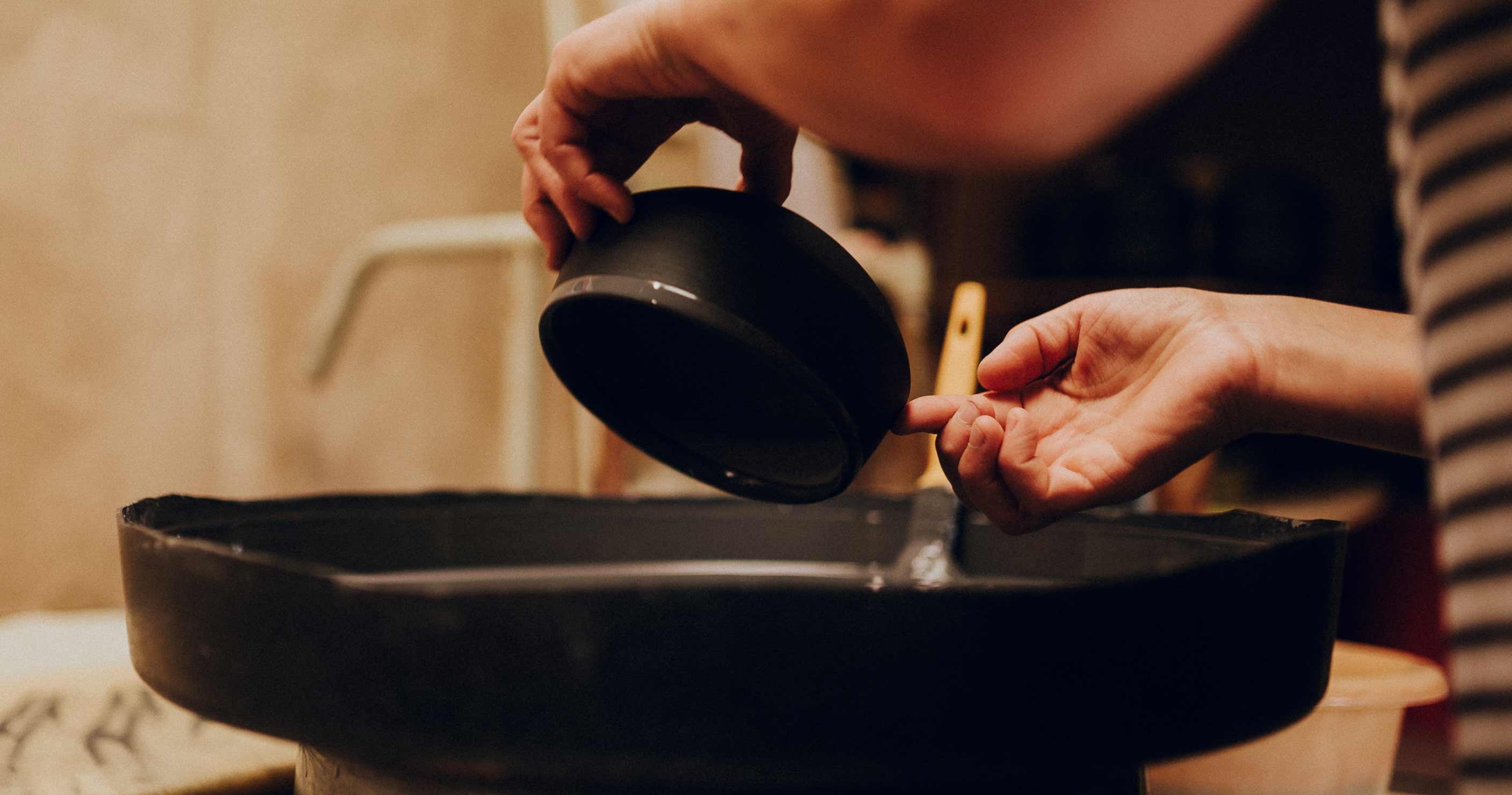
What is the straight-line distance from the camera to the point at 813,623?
309mm

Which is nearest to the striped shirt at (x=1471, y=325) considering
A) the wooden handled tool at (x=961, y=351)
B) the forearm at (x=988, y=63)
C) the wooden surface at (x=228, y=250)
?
the forearm at (x=988, y=63)

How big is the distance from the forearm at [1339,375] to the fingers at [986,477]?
13 cm

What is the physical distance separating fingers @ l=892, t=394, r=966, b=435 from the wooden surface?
44.6 inches

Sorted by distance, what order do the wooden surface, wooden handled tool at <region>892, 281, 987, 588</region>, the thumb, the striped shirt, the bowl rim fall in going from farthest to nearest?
the wooden surface
wooden handled tool at <region>892, 281, 987, 588</region>
the thumb
the bowl rim
the striped shirt

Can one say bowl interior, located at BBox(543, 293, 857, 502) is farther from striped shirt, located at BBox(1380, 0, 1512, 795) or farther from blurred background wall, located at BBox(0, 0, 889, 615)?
blurred background wall, located at BBox(0, 0, 889, 615)

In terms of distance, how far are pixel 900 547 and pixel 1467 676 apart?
474mm

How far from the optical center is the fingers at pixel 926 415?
0.48 meters

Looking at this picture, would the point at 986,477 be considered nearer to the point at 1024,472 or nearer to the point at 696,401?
the point at 1024,472

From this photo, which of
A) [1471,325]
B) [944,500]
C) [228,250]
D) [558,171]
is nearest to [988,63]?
[1471,325]

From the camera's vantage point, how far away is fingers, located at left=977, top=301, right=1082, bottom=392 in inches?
22.0

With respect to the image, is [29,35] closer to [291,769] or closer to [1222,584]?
[291,769]

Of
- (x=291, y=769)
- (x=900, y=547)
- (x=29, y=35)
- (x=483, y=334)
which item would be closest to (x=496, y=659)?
(x=291, y=769)

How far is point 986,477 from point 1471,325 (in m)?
0.24

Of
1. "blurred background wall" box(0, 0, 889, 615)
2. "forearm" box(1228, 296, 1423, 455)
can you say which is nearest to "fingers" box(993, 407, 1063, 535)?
"forearm" box(1228, 296, 1423, 455)
